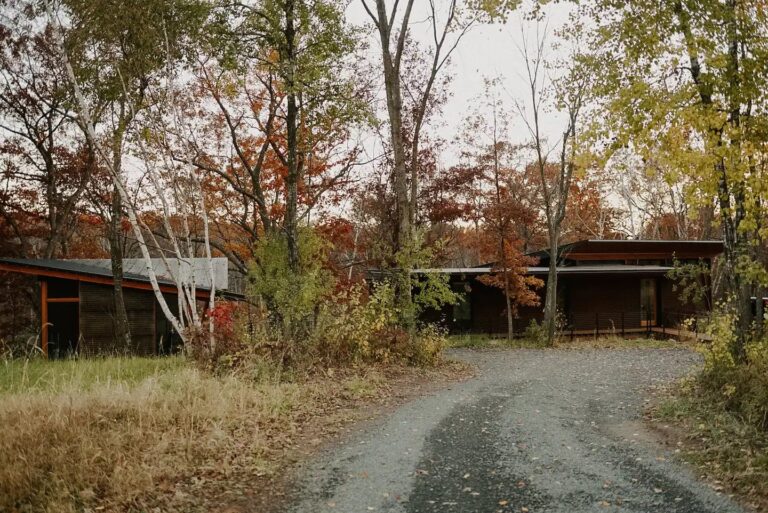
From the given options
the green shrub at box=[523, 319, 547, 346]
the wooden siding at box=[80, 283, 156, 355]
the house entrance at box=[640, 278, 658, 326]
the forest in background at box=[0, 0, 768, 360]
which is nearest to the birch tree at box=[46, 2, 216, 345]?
the forest in background at box=[0, 0, 768, 360]

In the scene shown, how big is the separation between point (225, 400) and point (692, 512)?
560cm

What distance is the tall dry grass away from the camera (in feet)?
17.0

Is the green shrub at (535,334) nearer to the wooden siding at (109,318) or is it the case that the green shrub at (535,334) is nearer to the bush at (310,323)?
the bush at (310,323)

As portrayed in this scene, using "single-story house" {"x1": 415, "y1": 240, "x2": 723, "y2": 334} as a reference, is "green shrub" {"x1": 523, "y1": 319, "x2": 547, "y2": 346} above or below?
below

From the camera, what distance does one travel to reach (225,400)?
7531 mm

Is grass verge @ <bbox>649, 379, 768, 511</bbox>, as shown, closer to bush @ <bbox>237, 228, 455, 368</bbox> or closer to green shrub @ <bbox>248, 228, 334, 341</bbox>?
bush @ <bbox>237, 228, 455, 368</bbox>

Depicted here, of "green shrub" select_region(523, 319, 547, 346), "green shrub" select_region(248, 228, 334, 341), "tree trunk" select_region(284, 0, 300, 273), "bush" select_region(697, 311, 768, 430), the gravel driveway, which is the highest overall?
"tree trunk" select_region(284, 0, 300, 273)

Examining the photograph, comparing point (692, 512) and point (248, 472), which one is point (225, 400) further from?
point (692, 512)

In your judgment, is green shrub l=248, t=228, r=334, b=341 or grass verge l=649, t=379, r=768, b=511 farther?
green shrub l=248, t=228, r=334, b=341

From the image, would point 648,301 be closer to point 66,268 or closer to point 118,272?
point 118,272

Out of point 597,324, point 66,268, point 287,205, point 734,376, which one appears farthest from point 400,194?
point 597,324

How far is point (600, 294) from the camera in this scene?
24703 mm

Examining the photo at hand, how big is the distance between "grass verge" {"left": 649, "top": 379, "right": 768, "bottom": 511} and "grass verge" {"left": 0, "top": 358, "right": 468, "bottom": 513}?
4538mm

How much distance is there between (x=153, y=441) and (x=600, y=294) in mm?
22291
